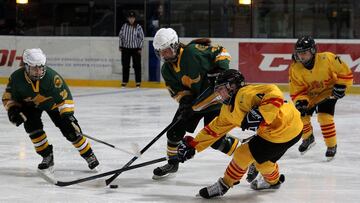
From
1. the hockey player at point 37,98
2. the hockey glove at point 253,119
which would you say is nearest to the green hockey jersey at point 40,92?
the hockey player at point 37,98

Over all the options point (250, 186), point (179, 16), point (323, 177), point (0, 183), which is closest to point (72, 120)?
point (0, 183)

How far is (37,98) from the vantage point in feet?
16.8

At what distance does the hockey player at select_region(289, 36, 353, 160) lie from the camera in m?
5.75

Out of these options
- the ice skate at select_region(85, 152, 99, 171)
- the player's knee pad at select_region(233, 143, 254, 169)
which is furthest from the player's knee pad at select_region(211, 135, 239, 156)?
the ice skate at select_region(85, 152, 99, 171)

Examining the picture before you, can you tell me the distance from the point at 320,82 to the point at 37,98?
2.07 metres

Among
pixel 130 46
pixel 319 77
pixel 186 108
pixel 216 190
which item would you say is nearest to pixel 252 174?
pixel 216 190

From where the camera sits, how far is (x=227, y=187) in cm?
446

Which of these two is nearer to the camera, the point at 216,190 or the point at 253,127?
the point at 253,127

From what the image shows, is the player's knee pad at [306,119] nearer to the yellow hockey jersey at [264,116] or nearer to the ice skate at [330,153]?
the ice skate at [330,153]

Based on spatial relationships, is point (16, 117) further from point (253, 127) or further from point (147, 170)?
point (253, 127)

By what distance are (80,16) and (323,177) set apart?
27.6 feet

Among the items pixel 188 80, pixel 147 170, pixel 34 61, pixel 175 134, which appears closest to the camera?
pixel 34 61

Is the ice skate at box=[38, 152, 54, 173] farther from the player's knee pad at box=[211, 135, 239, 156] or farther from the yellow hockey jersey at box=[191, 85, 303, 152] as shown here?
the yellow hockey jersey at box=[191, 85, 303, 152]

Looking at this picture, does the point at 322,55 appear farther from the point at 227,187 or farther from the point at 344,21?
the point at 344,21
